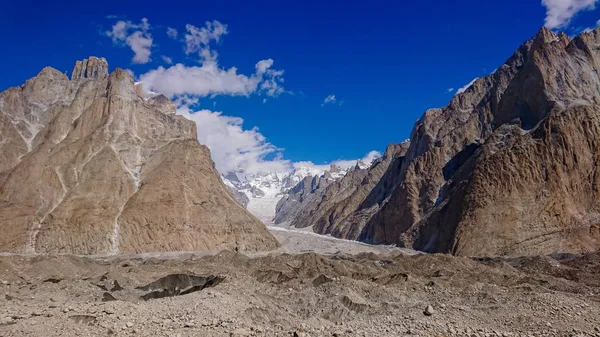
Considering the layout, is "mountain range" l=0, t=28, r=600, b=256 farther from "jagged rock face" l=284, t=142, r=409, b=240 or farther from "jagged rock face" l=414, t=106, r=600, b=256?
"jagged rock face" l=284, t=142, r=409, b=240

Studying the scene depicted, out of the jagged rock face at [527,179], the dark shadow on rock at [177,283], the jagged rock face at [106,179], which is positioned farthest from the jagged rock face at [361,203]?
the dark shadow on rock at [177,283]

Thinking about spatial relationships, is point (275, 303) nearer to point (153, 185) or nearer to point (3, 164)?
point (153, 185)

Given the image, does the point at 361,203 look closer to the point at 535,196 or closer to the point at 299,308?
the point at 535,196

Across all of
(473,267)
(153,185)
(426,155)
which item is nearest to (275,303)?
(473,267)

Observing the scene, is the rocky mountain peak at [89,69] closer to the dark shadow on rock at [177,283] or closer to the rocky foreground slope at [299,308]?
the rocky foreground slope at [299,308]

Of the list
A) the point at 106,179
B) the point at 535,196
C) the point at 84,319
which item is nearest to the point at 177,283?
the point at 84,319

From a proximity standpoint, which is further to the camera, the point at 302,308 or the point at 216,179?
the point at 216,179
